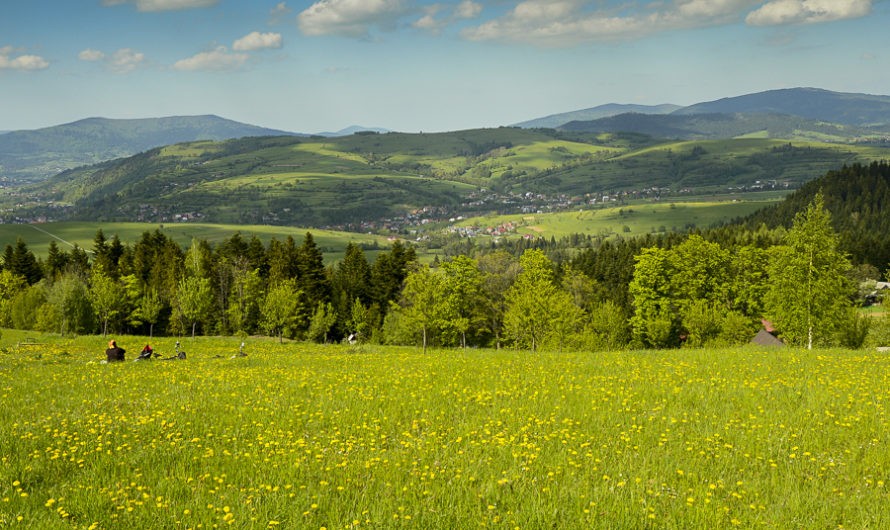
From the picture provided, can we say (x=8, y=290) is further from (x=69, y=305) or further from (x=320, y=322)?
(x=320, y=322)

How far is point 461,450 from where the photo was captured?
12172mm

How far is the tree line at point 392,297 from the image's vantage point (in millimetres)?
68625

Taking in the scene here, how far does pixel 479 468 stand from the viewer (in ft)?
36.8

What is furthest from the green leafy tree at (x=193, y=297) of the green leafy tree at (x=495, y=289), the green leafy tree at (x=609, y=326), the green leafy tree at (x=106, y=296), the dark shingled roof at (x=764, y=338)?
the dark shingled roof at (x=764, y=338)

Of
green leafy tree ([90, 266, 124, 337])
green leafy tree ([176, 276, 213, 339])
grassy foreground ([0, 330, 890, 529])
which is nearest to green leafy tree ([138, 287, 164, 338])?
green leafy tree ([90, 266, 124, 337])

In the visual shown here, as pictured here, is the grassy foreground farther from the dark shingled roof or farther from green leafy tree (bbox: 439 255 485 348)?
the dark shingled roof

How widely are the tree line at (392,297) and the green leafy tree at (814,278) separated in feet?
8.96

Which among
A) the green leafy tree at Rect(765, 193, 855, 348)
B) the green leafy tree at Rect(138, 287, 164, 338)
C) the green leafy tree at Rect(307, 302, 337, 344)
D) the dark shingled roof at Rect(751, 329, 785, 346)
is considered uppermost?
the green leafy tree at Rect(765, 193, 855, 348)

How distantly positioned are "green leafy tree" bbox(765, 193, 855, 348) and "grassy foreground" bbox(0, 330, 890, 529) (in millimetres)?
33137

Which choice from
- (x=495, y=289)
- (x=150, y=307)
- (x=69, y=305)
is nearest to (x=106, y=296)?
A: (x=69, y=305)

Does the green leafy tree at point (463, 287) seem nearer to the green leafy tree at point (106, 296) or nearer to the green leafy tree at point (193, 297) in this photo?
the green leafy tree at point (193, 297)

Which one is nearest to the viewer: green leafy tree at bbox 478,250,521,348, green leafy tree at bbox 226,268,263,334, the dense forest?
the dense forest

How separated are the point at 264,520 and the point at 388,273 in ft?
286

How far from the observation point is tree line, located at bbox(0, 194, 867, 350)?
68.6 metres
